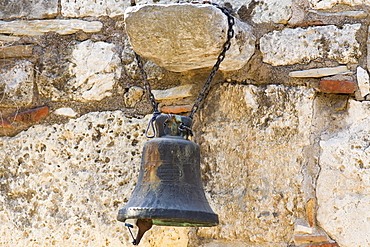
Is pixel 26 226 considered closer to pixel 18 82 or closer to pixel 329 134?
pixel 18 82

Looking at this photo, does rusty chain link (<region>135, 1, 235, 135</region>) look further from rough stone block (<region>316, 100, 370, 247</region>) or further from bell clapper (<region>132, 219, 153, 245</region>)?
rough stone block (<region>316, 100, 370, 247</region>)

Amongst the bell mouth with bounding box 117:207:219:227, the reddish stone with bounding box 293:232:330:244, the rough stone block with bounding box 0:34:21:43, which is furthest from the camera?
the rough stone block with bounding box 0:34:21:43

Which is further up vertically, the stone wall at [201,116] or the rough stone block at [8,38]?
the rough stone block at [8,38]

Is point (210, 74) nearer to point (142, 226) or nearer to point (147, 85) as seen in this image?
point (147, 85)

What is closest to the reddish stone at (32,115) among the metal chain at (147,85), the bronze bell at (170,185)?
the metal chain at (147,85)

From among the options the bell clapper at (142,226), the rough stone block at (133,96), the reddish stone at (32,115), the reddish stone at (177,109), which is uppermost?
the rough stone block at (133,96)

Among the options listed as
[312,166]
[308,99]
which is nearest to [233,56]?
[308,99]

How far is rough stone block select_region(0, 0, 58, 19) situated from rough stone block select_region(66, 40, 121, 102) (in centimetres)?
18

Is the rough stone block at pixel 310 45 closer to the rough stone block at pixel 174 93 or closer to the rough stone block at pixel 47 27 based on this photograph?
the rough stone block at pixel 174 93

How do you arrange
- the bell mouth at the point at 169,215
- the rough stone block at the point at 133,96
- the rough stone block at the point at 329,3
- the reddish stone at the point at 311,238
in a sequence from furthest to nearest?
the rough stone block at the point at 133,96
the rough stone block at the point at 329,3
the reddish stone at the point at 311,238
the bell mouth at the point at 169,215

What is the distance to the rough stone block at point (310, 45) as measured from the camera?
78.7 inches

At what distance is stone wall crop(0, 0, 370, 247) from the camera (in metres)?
1.95

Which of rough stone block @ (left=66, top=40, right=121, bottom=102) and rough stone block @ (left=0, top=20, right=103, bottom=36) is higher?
rough stone block @ (left=0, top=20, right=103, bottom=36)

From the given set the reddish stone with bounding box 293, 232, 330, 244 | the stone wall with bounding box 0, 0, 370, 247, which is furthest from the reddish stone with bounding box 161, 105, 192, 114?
the reddish stone with bounding box 293, 232, 330, 244
